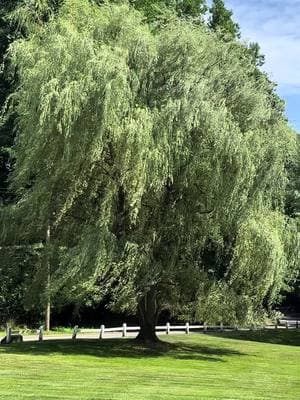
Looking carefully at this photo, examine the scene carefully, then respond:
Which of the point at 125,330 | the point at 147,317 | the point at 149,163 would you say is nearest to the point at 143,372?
the point at 149,163

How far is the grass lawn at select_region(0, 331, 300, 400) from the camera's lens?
1121 cm

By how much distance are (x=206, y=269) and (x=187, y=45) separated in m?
6.85

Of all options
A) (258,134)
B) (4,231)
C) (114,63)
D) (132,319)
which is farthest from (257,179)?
(132,319)

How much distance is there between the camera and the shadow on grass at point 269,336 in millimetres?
31406

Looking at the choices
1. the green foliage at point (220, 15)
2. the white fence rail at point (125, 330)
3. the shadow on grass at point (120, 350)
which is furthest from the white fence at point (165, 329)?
the green foliage at point (220, 15)

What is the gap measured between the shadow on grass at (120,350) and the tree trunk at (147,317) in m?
0.36

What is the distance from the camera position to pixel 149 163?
707 inches

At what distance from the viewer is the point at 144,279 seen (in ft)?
61.2

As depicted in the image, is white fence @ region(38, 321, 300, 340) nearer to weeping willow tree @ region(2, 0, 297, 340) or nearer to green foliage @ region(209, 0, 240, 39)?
weeping willow tree @ region(2, 0, 297, 340)

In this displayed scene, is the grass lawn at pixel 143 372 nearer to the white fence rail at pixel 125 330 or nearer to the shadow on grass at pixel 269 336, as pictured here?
the white fence rail at pixel 125 330

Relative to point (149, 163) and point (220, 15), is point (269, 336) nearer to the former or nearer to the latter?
point (149, 163)

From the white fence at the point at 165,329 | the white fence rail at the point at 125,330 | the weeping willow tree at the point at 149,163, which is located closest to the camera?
the weeping willow tree at the point at 149,163

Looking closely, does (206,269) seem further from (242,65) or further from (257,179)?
(242,65)

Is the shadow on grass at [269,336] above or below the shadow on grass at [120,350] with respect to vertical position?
above
